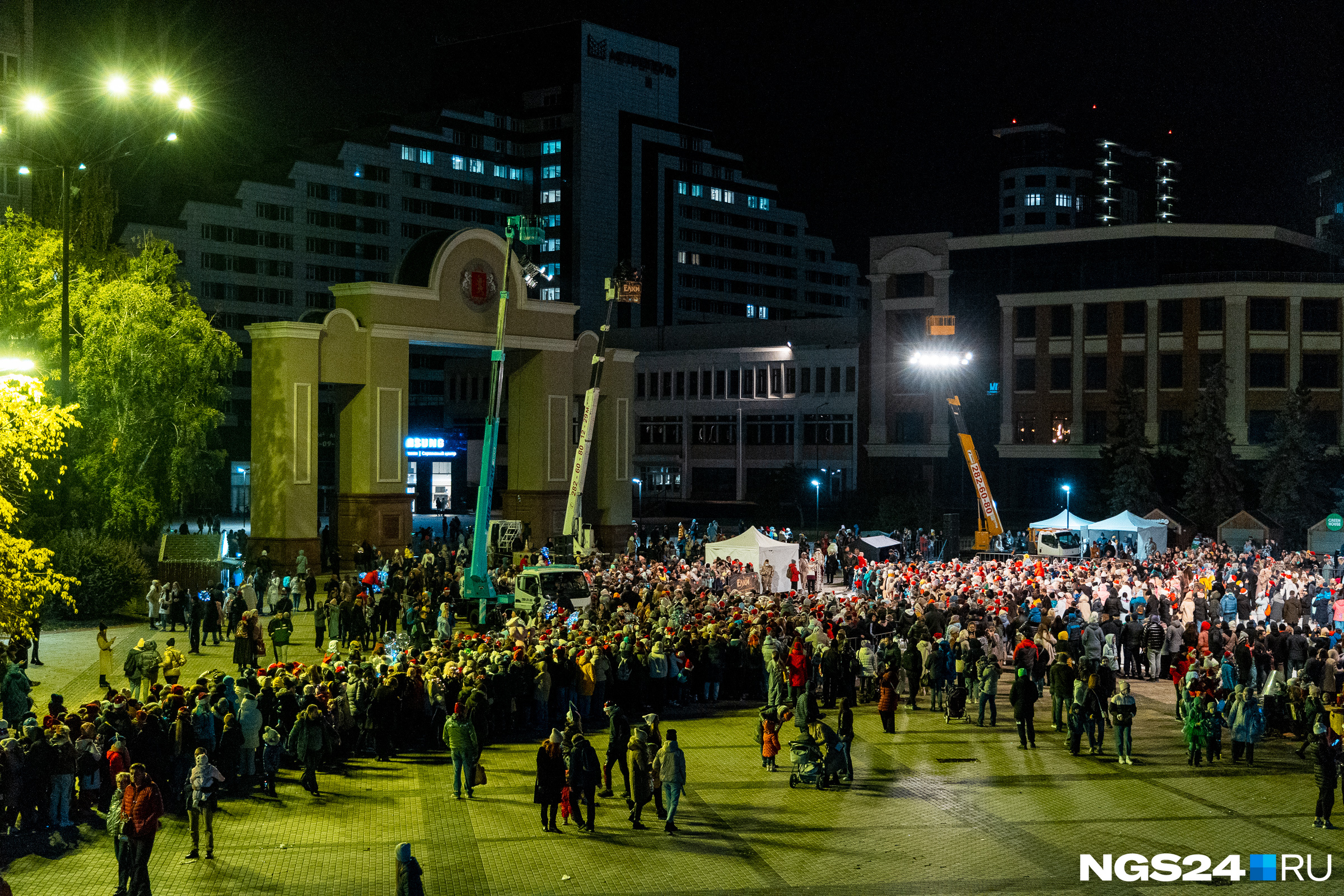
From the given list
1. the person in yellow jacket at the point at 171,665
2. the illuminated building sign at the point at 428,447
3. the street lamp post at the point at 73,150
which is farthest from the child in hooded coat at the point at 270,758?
the illuminated building sign at the point at 428,447

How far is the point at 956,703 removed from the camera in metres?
23.1

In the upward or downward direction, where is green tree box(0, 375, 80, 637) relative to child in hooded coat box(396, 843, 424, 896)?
upward

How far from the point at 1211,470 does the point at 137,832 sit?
58308 mm

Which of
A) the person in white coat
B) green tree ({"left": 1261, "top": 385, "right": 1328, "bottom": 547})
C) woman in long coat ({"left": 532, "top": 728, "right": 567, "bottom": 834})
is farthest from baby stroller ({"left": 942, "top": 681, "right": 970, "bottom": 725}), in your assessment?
green tree ({"left": 1261, "top": 385, "right": 1328, "bottom": 547})

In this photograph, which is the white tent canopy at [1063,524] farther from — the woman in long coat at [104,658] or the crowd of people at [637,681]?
the woman in long coat at [104,658]

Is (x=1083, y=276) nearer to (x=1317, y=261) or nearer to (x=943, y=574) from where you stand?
(x=1317, y=261)

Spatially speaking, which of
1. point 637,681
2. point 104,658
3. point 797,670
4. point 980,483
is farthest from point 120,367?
point 980,483

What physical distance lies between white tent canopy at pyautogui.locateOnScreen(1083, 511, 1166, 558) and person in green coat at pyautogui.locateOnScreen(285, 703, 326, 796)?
119 feet

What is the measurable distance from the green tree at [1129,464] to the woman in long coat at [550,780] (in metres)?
52.8

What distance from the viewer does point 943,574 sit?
36344 mm

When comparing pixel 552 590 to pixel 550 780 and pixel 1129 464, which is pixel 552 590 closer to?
pixel 550 780

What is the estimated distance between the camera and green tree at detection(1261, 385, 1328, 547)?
60.3 meters

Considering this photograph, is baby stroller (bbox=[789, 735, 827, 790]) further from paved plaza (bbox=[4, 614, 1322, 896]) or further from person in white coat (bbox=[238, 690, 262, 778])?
person in white coat (bbox=[238, 690, 262, 778])

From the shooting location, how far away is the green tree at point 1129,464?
2527 inches
